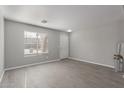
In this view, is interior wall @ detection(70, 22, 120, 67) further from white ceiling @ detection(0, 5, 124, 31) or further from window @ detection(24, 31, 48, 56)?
window @ detection(24, 31, 48, 56)

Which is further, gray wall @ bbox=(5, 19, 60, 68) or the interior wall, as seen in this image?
the interior wall

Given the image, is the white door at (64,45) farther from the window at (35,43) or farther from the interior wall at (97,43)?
the window at (35,43)

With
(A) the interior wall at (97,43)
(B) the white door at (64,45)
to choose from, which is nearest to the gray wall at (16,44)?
(B) the white door at (64,45)

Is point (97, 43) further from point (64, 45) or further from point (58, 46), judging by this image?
point (58, 46)

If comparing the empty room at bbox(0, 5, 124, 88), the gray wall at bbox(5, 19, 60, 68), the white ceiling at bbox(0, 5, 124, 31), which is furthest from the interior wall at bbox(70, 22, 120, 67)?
the gray wall at bbox(5, 19, 60, 68)

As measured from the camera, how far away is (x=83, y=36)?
524 centimetres

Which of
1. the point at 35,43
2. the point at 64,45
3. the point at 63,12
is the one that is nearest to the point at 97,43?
the point at 64,45

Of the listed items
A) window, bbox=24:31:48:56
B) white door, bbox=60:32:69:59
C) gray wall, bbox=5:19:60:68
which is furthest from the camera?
white door, bbox=60:32:69:59

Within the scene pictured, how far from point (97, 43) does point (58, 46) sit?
2537mm

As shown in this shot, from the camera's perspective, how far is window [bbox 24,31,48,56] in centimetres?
419

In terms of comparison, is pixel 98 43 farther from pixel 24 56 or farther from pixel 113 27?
pixel 24 56

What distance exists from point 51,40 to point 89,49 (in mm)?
2490

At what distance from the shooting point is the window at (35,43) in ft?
13.7
